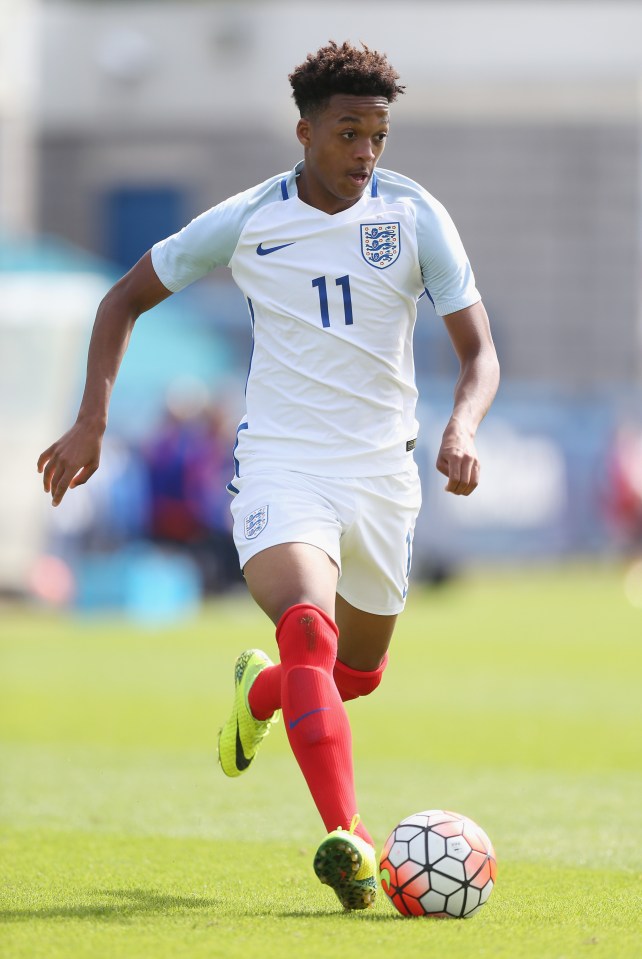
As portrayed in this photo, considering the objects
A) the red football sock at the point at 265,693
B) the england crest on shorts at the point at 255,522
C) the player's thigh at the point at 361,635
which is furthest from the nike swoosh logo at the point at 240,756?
the england crest on shorts at the point at 255,522

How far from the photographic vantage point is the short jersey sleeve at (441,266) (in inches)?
212

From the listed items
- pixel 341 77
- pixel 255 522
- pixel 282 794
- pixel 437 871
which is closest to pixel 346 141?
pixel 341 77

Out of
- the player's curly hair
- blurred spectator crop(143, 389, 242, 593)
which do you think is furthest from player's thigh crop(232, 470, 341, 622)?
blurred spectator crop(143, 389, 242, 593)

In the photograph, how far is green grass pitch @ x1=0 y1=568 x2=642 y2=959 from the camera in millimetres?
4680

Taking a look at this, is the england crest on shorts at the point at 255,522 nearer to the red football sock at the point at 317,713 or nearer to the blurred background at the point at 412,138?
the red football sock at the point at 317,713

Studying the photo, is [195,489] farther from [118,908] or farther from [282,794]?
[118,908]

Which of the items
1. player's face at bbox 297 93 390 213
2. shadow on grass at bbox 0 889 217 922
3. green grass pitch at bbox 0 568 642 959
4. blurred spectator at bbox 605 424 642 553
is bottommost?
blurred spectator at bbox 605 424 642 553

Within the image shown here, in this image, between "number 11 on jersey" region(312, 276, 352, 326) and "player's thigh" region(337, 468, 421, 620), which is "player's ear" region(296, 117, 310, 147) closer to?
"number 11 on jersey" region(312, 276, 352, 326)

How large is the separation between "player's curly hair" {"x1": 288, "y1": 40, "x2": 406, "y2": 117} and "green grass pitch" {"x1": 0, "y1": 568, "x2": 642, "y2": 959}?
2504 millimetres

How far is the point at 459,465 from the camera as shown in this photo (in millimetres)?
4859

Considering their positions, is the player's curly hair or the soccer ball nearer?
the soccer ball

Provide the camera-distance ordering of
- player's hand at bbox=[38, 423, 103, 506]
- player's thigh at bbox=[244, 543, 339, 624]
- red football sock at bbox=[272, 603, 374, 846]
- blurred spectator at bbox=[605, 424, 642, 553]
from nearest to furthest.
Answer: red football sock at bbox=[272, 603, 374, 846], player's thigh at bbox=[244, 543, 339, 624], player's hand at bbox=[38, 423, 103, 506], blurred spectator at bbox=[605, 424, 642, 553]

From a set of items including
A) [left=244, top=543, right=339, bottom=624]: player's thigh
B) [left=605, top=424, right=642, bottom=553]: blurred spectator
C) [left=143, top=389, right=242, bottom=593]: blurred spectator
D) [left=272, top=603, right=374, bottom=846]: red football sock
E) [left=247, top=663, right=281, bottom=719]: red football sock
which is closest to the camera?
[left=272, top=603, right=374, bottom=846]: red football sock

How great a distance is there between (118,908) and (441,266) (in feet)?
7.30
